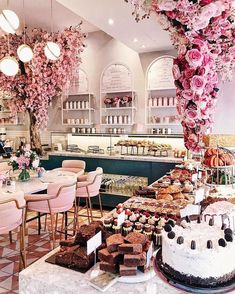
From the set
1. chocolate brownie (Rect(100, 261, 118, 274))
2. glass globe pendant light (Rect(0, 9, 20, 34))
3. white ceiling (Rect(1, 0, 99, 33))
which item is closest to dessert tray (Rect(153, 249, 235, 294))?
chocolate brownie (Rect(100, 261, 118, 274))

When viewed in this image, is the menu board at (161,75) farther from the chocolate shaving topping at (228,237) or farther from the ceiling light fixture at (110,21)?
the chocolate shaving topping at (228,237)

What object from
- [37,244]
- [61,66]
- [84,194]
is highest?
[61,66]

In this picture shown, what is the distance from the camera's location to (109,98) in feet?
23.0

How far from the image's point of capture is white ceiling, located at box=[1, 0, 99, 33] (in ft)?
17.4

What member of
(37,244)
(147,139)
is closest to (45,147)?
(147,139)

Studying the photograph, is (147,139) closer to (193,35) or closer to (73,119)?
(73,119)

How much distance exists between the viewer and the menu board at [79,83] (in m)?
7.24

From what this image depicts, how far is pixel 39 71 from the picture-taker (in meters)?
6.02

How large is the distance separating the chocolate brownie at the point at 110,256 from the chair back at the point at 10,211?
1763 millimetres

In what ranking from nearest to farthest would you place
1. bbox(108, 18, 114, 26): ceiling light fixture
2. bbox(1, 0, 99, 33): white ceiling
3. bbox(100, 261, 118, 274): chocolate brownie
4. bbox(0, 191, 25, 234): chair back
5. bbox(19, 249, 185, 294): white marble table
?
bbox(19, 249, 185, 294): white marble table, bbox(100, 261, 118, 274): chocolate brownie, bbox(0, 191, 25, 234): chair back, bbox(108, 18, 114, 26): ceiling light fixture, bbox(1, 0, 99, 33): white ceiling

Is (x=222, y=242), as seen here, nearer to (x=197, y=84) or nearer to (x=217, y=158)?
(x=197, y=84)

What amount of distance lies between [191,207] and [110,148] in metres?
4.28

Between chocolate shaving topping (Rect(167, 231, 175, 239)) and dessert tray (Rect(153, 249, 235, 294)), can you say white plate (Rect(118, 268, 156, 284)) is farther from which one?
chocolate shaving topping (Rect(167, 231, 175, 239))

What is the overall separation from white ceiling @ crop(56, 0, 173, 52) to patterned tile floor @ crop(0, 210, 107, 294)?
330 centimetres
